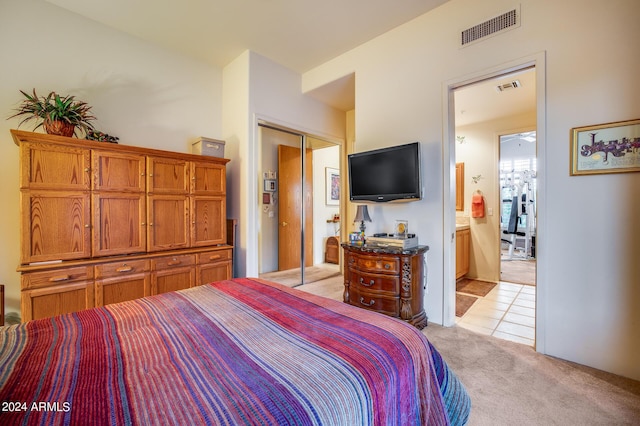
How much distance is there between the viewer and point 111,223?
101 inches

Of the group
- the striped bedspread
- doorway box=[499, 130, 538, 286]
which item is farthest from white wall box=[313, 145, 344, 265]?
doorway box=[499, 130, 538, 286]

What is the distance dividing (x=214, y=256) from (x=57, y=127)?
5.97 feet

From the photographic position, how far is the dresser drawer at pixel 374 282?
2738mm

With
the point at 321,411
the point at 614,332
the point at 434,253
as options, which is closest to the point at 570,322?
the point at 614,332

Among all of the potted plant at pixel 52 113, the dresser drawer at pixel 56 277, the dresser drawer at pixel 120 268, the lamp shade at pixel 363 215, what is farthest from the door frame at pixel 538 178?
the potted plant at pixel 52 113

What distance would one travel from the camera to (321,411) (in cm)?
74

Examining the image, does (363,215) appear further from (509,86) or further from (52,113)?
(52,113)

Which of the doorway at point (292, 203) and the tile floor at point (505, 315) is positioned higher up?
the doorway at point (292, 203)

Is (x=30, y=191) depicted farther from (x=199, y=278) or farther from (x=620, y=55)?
(x=620, y=55)

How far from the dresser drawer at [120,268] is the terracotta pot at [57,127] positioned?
47.6 inches

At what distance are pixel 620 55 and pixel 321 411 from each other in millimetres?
3007

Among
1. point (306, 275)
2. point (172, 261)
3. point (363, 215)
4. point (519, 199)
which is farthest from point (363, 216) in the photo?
point (519, 199)

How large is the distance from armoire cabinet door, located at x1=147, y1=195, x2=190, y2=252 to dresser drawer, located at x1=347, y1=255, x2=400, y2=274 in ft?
6.16

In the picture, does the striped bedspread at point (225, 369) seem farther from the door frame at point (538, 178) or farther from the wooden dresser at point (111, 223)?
the door frame at point (538, 178)
